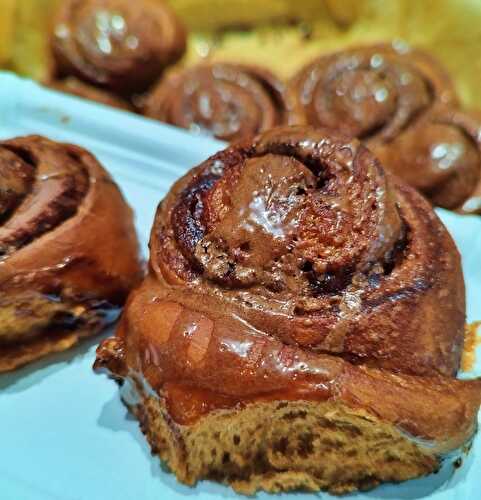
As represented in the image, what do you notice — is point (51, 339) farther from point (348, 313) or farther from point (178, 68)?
point (178, 68)

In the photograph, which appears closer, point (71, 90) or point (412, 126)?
point (412, 126)

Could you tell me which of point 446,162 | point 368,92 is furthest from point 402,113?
point 446,162

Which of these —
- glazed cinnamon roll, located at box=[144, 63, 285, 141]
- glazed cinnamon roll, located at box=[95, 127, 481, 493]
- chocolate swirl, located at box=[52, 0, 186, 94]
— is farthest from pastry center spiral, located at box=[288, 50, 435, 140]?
glazed cinnamon roll, located at box=[95, 127, 481, 493]

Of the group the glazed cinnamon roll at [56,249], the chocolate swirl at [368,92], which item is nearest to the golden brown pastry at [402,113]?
the chocolate swirl at [368,92]

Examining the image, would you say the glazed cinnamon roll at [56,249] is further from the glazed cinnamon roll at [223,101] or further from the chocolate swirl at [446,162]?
the chocolate swirl at [446,162]

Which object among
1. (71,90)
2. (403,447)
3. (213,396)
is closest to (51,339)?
(213,396)
